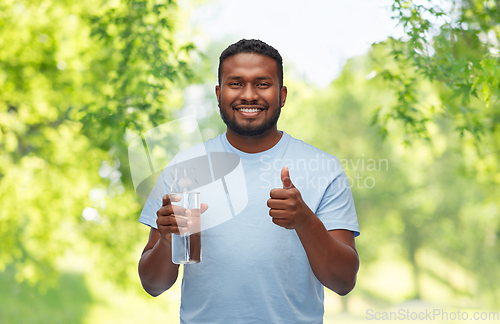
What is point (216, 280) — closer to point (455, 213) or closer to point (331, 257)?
point (331, 257)

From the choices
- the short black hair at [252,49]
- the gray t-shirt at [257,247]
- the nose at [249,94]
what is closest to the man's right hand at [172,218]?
the gray t-shirt at [257,247]

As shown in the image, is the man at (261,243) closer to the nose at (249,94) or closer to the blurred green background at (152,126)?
the nose at (249,94)

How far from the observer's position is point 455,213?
1475cm

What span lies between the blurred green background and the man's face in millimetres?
1986

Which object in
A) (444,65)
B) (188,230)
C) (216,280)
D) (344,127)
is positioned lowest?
(216,280)

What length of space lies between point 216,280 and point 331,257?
16.8 inches

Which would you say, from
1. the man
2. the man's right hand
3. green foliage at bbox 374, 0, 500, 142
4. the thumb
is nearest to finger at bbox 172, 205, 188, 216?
the man's right hand

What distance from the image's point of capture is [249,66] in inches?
63.7

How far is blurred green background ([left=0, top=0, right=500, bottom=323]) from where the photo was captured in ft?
13.4

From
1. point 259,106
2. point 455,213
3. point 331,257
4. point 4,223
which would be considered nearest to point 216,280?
point 331,257

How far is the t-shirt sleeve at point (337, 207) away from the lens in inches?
61.1

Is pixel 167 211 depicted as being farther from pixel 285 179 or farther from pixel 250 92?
pixel 250 92

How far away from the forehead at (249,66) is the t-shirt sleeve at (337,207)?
46 cm

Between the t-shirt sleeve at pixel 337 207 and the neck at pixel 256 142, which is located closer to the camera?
the t-shirt sleeve at pixel 337 207
